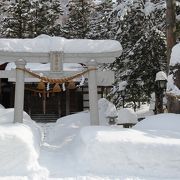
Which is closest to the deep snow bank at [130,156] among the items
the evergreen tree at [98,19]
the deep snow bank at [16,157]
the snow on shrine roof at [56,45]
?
the deep snow bank at [16,157]

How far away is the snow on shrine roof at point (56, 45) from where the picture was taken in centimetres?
1078

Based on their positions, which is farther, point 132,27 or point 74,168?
point 132,27

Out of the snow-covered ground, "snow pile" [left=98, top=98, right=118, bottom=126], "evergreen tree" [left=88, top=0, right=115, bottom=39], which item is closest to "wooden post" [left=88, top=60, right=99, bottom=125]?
the snow-covered ground

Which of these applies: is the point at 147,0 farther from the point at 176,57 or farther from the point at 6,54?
the point at 6,54

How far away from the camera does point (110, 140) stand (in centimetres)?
757

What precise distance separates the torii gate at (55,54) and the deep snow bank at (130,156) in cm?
358

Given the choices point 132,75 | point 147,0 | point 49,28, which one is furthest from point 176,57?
→ point 49,28

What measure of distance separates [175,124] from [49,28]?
26.8m

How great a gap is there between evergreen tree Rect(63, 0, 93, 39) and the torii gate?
2487 centimetres

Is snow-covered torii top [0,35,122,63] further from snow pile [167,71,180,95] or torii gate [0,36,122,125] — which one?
snow pile [167,71,180,95]

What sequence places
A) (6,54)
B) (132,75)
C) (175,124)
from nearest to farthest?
(175,124) → (6,54) → (132,75)

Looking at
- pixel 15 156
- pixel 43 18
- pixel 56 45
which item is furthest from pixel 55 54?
pixel 43 18

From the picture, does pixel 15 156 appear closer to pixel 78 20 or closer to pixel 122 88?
pixel 122 88

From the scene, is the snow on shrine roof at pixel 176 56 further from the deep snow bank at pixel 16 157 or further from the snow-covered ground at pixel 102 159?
the deep snow bank at pixel 16 157
